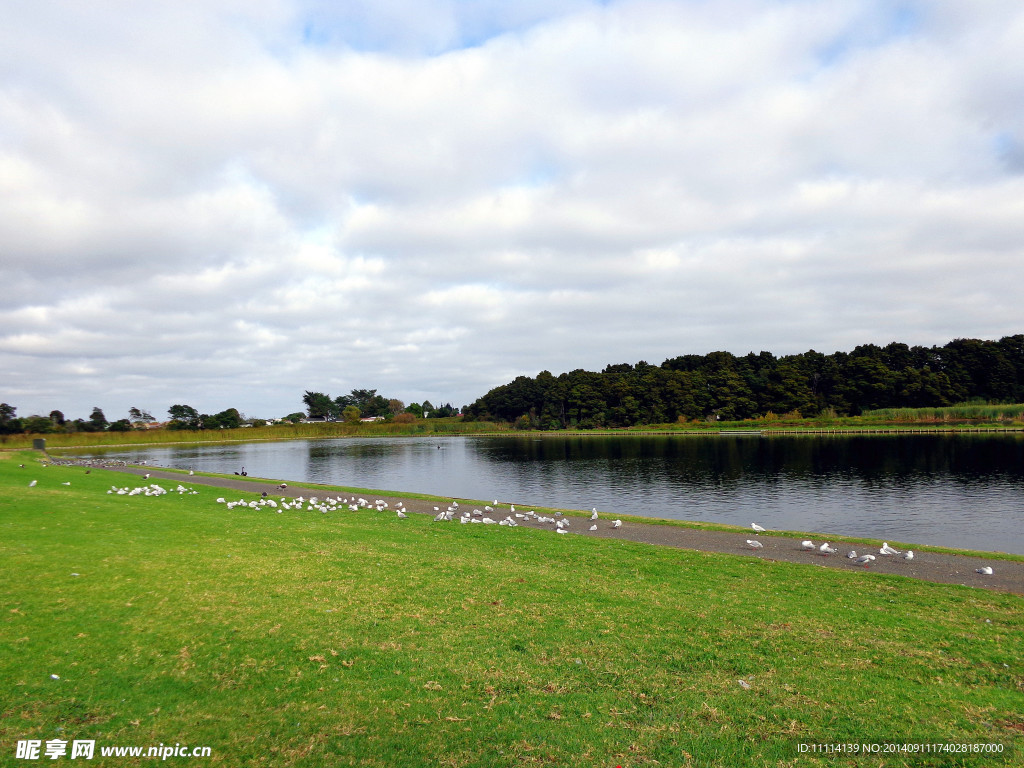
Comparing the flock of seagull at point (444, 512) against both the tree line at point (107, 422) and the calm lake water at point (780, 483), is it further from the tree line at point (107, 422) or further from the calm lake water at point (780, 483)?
the tree line at point (107, 422)

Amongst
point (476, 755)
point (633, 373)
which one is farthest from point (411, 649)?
point (633, 373)

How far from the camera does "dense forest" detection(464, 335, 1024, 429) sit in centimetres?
10381

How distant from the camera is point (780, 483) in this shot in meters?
38.1

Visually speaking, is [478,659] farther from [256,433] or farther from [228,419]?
[228,419]

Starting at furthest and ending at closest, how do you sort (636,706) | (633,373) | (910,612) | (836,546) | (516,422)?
1. (516,422)
2. (633,373)
3. (836,546)
4. (910,612)
5. (636,706)

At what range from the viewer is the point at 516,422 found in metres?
152

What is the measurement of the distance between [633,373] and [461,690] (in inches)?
5427

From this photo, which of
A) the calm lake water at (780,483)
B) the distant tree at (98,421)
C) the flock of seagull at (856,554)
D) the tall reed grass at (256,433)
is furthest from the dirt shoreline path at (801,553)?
the distant tree at (98,421)

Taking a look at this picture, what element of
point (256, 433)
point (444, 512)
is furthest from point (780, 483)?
point (256, 433)

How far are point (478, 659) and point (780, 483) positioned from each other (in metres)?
36.2

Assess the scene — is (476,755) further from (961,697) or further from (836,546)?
(836,546)

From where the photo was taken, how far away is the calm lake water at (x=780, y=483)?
83.6ft

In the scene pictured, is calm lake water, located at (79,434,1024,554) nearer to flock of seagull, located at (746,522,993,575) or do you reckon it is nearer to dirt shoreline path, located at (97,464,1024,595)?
dirt shoreline path, located at (97,464,1024,595)

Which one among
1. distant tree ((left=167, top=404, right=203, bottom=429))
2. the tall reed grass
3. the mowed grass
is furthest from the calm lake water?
distant tree ((left=167, top=404, right=203, bottom=429))
